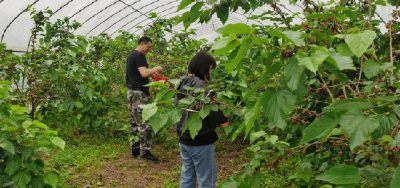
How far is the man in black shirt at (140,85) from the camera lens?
4.39 metres

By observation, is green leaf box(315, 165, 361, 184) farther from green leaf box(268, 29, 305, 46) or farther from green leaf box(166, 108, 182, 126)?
green leaf box(166, 108, 182, 126)

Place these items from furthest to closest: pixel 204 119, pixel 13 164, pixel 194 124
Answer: pixel 204 119 → pixel 13 164 → pixel 194 124

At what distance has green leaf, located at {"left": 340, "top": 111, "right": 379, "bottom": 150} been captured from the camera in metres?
0.84

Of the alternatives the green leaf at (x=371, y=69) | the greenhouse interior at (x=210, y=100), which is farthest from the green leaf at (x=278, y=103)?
the green leaf at (x=371, y=69)

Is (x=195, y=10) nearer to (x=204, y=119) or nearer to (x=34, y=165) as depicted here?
(x=204, y=119)

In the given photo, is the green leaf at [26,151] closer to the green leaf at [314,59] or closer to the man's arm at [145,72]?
the green leaf at [314,59]

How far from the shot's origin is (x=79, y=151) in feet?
17.6

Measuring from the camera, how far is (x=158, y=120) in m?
1.45

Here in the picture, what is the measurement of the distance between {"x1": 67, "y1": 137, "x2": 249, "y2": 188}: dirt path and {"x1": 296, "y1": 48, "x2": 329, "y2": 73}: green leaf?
2982mm

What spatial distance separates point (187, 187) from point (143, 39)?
2.50 meters

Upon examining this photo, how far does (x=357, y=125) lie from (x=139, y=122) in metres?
4.15

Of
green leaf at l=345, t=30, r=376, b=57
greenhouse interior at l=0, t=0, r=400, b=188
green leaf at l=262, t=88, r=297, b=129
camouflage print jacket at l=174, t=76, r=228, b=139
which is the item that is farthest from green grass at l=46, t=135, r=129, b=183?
green leaf at l=345, t=30, r=376, b=57

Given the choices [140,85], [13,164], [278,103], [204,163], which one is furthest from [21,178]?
[140,85]

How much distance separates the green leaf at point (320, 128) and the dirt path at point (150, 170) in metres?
2.91
